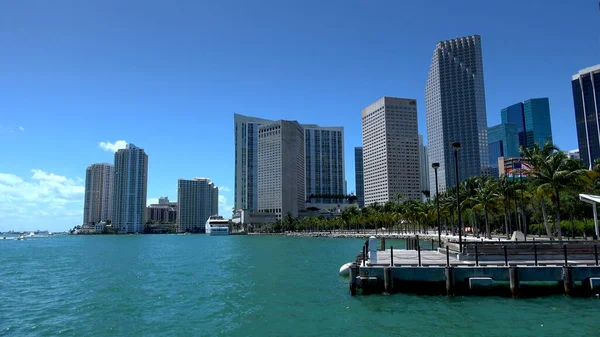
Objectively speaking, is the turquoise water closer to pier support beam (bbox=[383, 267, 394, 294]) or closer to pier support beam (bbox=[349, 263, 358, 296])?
pier support beam (bbox=[349, 263, 358, 296])

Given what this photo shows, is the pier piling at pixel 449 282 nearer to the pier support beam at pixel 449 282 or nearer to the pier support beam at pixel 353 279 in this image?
the pier support beam at pixel 449 282

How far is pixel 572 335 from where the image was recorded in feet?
68.2

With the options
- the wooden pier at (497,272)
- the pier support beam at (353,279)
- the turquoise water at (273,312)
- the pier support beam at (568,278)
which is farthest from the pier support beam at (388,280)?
the pier support beam at (568,278)

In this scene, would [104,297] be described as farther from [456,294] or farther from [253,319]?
[456,294]

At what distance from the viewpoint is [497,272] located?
29.4 m

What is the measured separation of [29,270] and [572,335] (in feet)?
200

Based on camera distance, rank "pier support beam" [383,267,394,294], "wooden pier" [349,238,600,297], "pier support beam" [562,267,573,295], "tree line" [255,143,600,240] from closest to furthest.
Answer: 1. "pier support beam" [562,267,573,295]
2. "wooden pier" [349,238,600,297]
3. "pier support beam" [383,267,394,294]
4. "tree line" [255,143,600,240]

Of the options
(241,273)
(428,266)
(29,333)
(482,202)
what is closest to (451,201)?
(482,202)

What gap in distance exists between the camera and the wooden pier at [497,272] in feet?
94.5

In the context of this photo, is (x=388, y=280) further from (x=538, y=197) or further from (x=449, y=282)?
(x=538, y=197)

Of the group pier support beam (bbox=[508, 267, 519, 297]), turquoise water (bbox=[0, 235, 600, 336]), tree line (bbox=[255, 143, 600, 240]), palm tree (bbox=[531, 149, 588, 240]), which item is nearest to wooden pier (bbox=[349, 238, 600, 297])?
pier support beam (bbox=[508, 267, 519, 297])

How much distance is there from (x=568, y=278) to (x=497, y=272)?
4193 mm

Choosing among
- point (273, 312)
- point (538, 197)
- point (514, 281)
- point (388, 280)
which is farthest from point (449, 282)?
point (538, 197)

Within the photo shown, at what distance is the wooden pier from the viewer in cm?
2881
